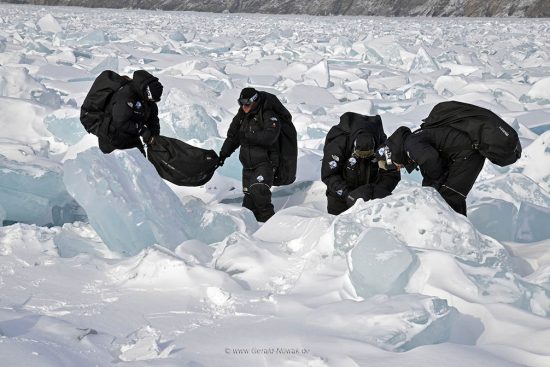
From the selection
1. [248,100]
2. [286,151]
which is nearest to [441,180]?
[286,151]

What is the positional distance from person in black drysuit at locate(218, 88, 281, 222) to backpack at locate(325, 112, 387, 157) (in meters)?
0.47

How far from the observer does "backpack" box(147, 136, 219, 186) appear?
441 cm

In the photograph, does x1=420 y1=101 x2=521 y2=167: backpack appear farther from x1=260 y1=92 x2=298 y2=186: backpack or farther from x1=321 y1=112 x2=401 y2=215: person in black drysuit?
x1=260 y1=92 x2=298 y2=186: backpack

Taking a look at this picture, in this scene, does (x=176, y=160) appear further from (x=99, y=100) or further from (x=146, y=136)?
(x=99, y=100)

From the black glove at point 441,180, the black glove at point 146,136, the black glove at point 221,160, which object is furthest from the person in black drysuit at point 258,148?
the black glove at point 441,180

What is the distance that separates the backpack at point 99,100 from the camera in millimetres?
4391

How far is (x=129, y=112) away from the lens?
4309 mm

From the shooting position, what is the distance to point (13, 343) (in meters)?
2.00

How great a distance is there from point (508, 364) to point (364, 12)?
46.0m

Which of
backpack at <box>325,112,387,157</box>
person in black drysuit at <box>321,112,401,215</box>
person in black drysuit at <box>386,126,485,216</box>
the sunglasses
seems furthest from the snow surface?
the sunglasses

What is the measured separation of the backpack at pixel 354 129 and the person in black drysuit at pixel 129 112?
121cm

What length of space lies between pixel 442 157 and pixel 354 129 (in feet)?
2.04

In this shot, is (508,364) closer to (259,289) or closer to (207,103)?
(259,289)

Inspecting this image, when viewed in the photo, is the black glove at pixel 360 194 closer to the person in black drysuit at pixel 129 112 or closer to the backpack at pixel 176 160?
the backpack at pixel 176 160
